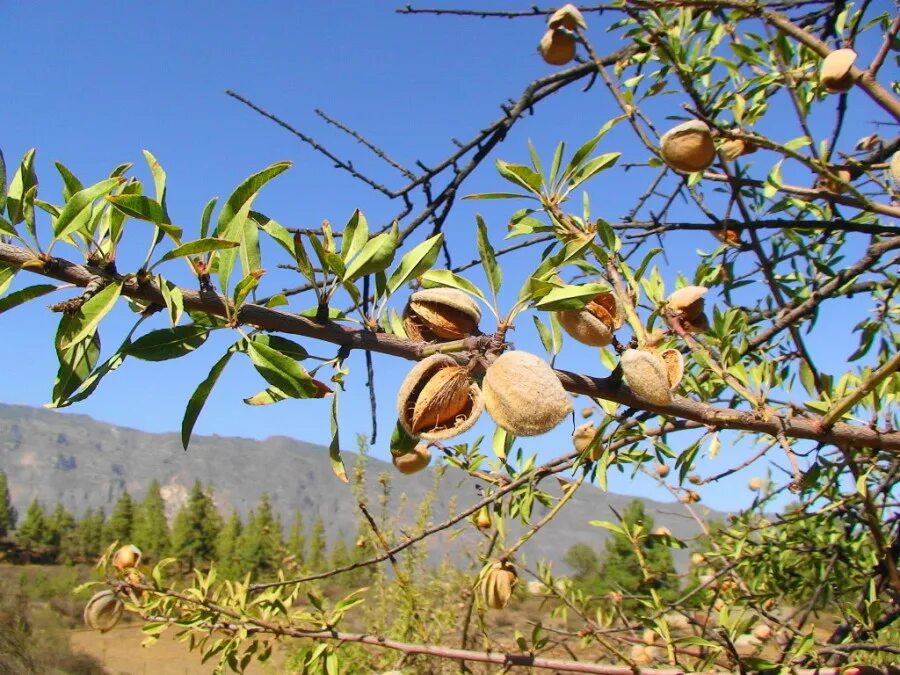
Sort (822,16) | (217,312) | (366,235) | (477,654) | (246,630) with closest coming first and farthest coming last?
(217,312)
(366,235)
(477,654)
(246,630)
(822,16)

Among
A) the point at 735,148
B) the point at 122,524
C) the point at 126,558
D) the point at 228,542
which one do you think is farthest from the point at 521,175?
the point at 122,524

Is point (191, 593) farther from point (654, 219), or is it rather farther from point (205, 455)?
point (205, 455)

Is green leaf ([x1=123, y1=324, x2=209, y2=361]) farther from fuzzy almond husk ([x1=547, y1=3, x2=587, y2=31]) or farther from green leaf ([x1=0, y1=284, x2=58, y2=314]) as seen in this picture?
fuzzy almond husk ([x1=547, y1=3, x2=587, y2=31])

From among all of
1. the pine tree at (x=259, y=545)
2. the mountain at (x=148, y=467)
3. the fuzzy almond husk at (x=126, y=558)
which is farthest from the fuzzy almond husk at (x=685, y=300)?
the mountain at (x=148, y=467)

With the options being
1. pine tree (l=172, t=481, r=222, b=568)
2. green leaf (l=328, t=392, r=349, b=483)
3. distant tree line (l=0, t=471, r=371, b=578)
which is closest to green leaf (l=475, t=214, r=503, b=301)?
green leaf (l=328, t=392, r=349, b=483)

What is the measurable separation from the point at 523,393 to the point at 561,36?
1.53 m

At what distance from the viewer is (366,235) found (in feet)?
2.81

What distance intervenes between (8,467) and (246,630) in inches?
4180

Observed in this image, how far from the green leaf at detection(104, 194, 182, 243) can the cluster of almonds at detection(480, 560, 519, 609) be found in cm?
119

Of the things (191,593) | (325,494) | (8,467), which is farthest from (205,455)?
(191,593)

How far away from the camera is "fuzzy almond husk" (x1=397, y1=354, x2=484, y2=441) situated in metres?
0.81

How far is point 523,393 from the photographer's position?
0.75 meters

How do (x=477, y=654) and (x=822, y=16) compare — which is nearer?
(x=477, y=654)

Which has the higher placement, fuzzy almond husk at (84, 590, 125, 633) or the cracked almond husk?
the cracked almond husk
